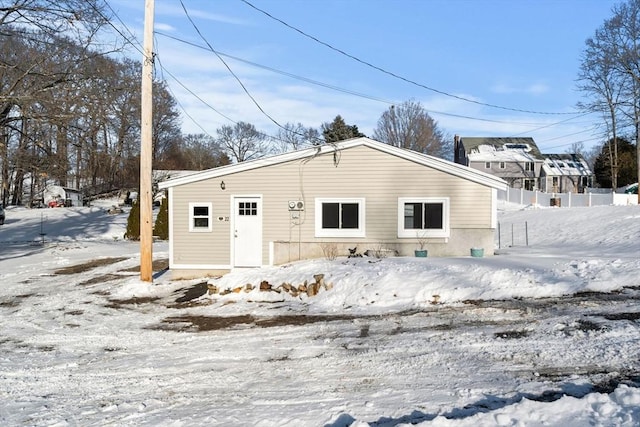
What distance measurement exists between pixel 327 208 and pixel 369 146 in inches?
82.1

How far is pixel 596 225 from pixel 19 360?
2218 centimetres

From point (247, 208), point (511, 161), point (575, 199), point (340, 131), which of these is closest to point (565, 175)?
point (511, 161)

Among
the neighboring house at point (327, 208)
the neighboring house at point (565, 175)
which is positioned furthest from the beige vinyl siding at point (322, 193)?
the neighboring house at point (565, 175)

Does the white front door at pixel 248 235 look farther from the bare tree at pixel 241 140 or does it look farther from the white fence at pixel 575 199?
the bare tree at pixel 241 140

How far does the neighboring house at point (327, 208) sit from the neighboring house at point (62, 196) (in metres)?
40.4

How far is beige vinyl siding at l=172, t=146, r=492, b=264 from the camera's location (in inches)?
542

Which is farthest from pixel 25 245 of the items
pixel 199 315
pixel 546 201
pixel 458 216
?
pixel 546 201

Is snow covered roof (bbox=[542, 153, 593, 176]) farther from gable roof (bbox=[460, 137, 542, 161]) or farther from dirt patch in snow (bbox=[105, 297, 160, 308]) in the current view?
dirt patch in snow (bbox=[105, 297, 160, 308])

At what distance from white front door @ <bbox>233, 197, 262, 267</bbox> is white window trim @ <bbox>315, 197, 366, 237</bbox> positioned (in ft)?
5.53

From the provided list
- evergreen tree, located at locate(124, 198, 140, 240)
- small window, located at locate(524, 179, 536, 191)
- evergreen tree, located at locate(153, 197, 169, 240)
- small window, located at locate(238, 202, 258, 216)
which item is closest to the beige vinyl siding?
small window, located at locate(238, 202, 258, 216)

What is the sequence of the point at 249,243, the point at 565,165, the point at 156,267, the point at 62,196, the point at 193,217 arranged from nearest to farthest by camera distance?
the point at 249,243 < the point at 193,217 < the point at 156,267 < the point at 62,196 < the point at 565,165

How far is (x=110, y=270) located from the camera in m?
17.4

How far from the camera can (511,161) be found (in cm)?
5597

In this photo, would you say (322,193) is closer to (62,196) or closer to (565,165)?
(62,196)
